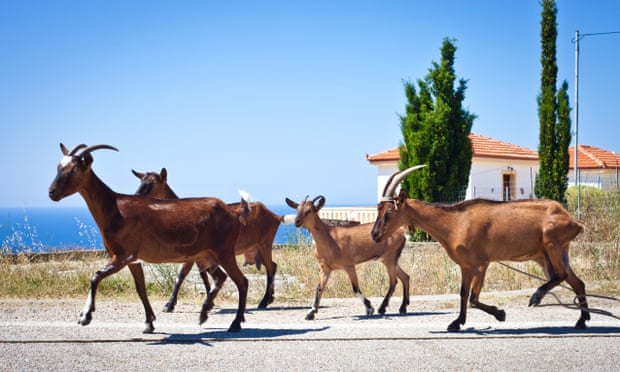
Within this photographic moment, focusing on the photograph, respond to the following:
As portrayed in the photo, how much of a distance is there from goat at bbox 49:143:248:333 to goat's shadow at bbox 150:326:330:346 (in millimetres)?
217

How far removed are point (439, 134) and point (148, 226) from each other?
66.9 feet

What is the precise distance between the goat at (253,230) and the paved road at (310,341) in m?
0.91

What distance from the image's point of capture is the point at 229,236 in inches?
376

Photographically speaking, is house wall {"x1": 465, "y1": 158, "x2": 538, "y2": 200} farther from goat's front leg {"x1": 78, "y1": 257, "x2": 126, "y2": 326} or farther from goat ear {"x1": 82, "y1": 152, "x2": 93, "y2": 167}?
goat's front leg {"x1": 78, "y1": 257, "x2": 126, "y2": 326}

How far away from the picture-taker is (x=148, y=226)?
9031 millimetres

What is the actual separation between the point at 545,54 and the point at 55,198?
83.6 ft

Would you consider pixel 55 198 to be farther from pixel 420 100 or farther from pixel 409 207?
pixel 420 100

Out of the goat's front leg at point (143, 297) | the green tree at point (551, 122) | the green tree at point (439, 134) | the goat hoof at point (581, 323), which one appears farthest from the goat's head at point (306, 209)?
the green tree at point (551, 122)

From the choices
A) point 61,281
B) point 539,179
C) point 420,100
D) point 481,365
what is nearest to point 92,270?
point 61,281

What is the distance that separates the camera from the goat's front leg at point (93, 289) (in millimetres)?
8125

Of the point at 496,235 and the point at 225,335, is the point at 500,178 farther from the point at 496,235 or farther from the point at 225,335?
the point at 225,335

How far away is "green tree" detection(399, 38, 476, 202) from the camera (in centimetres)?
2786

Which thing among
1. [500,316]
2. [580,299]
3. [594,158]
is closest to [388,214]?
[500,316]

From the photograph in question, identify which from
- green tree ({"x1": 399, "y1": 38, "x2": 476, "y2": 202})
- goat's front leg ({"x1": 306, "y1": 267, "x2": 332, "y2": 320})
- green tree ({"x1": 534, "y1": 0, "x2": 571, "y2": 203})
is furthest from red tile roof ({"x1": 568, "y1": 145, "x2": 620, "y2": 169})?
goat's front leg ({"x1": 306, "y1": 267, "x2": 332, "y2": 320})
